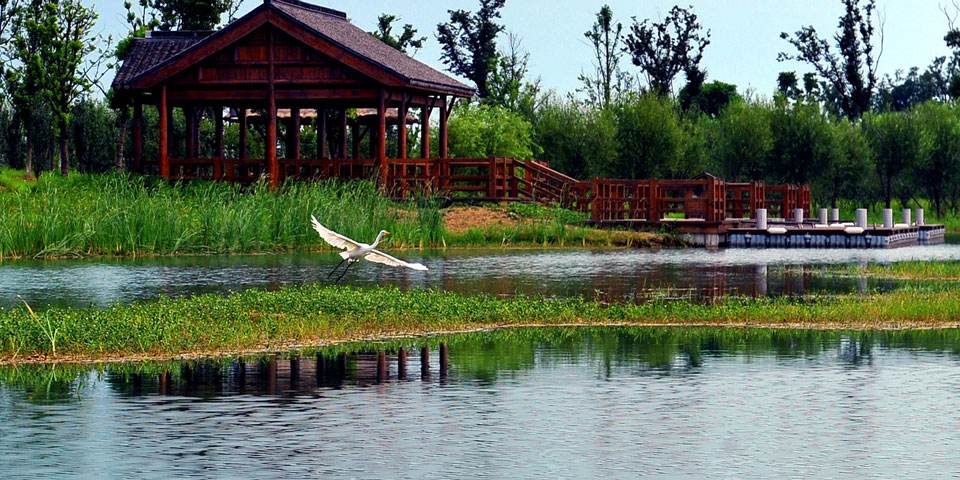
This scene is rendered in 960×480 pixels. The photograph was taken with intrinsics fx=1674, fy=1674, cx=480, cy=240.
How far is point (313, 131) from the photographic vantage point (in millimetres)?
77375

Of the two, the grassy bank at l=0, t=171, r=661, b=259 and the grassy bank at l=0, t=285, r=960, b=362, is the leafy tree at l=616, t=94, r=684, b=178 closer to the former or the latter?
the grassy bank at l=0, t=171, r=661, b=259

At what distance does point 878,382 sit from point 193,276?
64.3ft

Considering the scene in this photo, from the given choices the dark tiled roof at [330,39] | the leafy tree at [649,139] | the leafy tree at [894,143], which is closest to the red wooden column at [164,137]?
the dark tiled roof at [330,39]

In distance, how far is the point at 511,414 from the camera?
1811cm

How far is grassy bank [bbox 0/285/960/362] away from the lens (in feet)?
74.9

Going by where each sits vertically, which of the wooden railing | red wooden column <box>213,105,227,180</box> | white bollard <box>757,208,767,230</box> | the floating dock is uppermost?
red wooden column <box>213,105,227,180</box>

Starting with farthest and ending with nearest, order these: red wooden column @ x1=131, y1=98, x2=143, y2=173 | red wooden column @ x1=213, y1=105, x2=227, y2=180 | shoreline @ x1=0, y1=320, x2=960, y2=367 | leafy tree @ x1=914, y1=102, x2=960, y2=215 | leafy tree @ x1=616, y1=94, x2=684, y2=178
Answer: leafy tree @ x1=914, y1=102, x2=960, y2=215 < leafy tree @ x1=616, y1=94, x2=684, y2=178 < red wooden column @ x1=131, y1=98, x2=143, y2=173 < red wooden column @ x1=213, y1=105, x2=227, y2=180 < shoreline @ x1=0, y1=320, x2=960, y2=367

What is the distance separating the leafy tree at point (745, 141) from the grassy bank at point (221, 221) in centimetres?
2259

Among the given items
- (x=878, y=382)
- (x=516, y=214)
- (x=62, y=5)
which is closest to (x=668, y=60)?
(x=62, y=5)

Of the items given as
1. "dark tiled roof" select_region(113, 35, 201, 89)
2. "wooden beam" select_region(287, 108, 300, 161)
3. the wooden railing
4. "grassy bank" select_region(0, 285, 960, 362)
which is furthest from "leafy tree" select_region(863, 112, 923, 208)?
"grassy bank" select_region(0, 285, 960, 362)

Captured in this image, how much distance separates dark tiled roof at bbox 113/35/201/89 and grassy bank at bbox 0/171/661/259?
223 inches

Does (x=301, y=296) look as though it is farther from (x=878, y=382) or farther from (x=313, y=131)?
(x=313, y=131)

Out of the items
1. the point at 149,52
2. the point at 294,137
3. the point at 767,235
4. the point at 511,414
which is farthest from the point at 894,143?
the point at 511,414

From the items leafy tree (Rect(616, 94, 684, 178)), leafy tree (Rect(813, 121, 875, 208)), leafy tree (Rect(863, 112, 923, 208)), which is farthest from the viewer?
leafy tree (Rect(863, 112, 923, 208))
